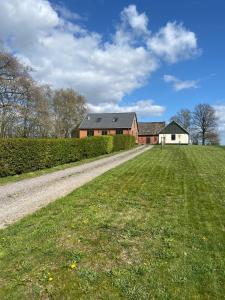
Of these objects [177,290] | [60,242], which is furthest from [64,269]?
[177,290]

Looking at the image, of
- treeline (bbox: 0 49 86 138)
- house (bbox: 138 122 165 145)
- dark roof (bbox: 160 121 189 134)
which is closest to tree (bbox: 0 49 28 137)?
treeline (bbox: 0 49 86 138)

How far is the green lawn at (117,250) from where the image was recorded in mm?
3633

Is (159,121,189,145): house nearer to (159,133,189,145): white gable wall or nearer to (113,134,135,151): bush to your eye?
(159,133,189,145): white gable wall

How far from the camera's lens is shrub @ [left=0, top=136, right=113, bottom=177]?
13.2m

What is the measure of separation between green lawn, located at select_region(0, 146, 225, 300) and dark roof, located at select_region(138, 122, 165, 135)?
60.0 m

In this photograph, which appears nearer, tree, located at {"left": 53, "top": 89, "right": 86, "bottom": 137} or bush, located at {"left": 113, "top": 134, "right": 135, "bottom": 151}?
bush, located at {"left": 113, "top": 134, "right": 135, "bottom": 151}

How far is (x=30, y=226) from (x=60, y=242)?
3.70ft

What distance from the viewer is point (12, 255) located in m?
4.54

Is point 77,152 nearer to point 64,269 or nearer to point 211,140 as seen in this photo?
point 64,269

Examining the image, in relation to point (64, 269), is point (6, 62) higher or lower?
higher

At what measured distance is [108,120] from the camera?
193 ft

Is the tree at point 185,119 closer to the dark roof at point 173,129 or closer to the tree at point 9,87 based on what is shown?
the dark roof at point 173,129

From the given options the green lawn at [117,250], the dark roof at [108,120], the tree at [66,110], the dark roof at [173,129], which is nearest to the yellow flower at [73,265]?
the green lawn at [117,250]

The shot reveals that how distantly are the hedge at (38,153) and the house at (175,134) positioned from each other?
40.7 meters
